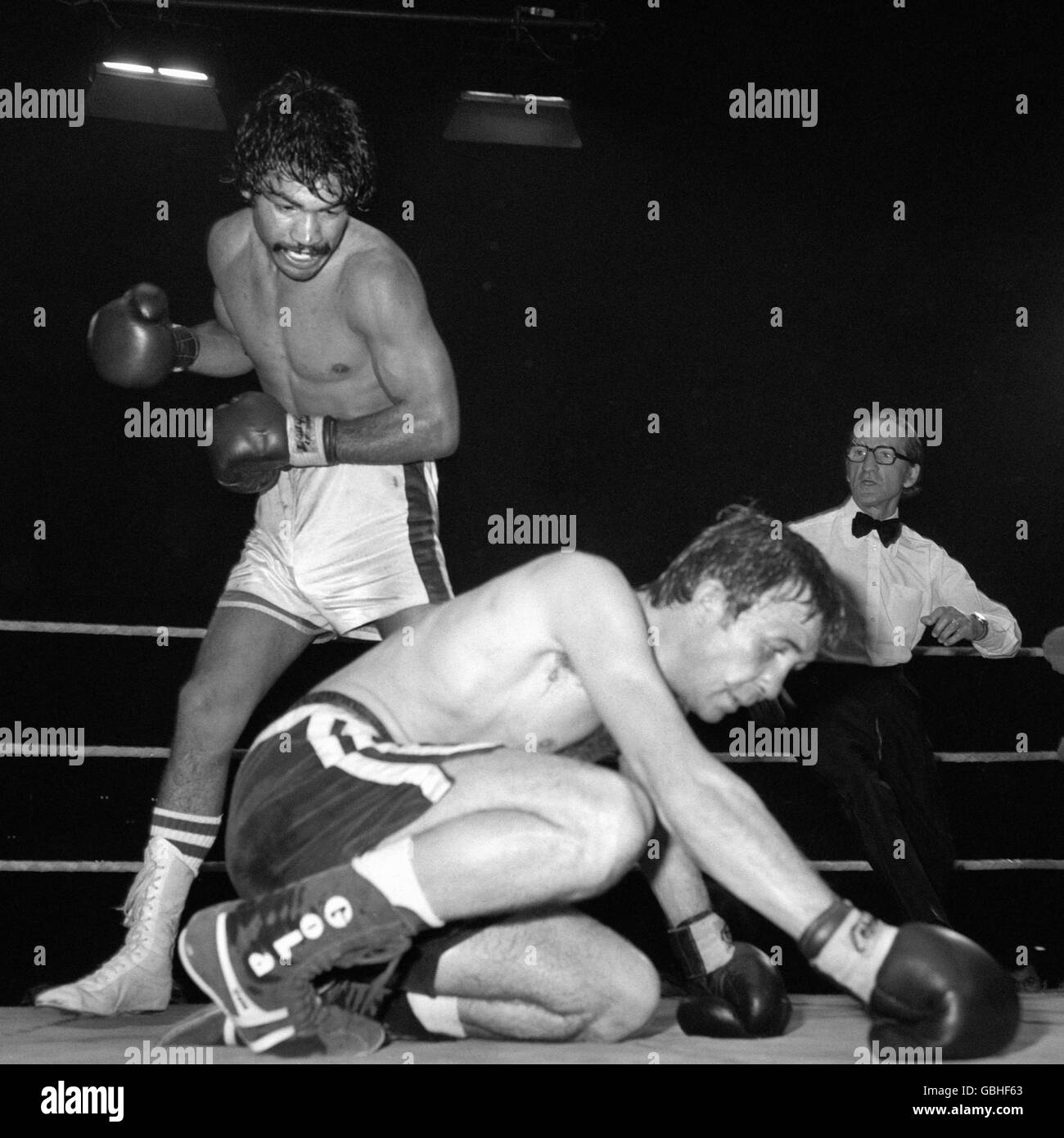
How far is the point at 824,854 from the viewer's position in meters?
3.90

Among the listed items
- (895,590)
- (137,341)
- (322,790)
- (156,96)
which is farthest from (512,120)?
(322,790)

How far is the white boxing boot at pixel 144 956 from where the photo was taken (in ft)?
6.14

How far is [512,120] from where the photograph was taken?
386cm

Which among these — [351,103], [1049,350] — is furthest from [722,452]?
[351,103]

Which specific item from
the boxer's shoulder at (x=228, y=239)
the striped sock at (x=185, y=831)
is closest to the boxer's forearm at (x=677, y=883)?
the striped sock at (x=185, y=831)

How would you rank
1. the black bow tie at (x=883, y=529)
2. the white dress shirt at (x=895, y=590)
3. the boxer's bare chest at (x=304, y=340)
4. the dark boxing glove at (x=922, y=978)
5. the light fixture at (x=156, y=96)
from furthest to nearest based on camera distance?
the light fixture at (x=156, y=96), the black bow tie at (x=883, y=529), the white dress shirt at (x=895, y=590), the boxer's bare chest at (x=304, y=340), the dark boxing glove at (x=922, y=978)

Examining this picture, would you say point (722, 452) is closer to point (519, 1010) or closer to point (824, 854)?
point (824, 854)

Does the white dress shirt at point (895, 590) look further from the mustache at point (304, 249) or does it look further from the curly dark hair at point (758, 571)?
the curly dark hair at point (758, 571)

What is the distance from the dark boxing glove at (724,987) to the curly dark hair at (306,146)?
125cm

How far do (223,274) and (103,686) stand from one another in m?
2.22

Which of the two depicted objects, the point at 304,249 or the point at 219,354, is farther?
the point at 219,354

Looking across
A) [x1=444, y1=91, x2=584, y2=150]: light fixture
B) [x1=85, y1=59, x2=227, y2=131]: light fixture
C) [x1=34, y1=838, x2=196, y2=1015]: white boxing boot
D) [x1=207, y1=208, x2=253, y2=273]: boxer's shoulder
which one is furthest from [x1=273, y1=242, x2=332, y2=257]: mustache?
[x1=444, y1=91, x2=584, y2=150]: light fixture

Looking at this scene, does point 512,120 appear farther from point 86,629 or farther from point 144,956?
point 144,956

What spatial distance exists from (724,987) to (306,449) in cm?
104
